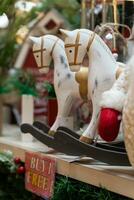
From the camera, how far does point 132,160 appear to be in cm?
64

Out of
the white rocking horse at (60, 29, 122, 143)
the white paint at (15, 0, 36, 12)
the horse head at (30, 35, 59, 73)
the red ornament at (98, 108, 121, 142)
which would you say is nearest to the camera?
the red ornament at (98, 108, 121, 142)

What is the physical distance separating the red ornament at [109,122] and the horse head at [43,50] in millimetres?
243

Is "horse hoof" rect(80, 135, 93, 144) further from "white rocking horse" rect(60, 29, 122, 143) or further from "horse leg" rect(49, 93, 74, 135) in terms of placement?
"horse leg" rect(49, 93, 74, 135)

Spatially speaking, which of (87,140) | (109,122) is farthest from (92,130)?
(109,122)

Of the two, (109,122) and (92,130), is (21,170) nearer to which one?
(92,130)

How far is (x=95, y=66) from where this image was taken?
78cm

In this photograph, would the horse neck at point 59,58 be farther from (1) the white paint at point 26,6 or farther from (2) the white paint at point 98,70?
(1) the white paint at point 26,6

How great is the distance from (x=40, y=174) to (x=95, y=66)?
0.76 feet

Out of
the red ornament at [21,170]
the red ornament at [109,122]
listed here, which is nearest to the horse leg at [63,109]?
the red ornament at [21,170]

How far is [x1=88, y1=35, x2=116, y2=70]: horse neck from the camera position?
0.77 metres

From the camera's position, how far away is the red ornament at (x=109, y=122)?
66cm


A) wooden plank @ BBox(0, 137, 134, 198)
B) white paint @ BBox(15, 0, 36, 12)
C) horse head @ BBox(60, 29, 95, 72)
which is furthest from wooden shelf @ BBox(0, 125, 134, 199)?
white paint @ BBox(15, 0, 36, 12)

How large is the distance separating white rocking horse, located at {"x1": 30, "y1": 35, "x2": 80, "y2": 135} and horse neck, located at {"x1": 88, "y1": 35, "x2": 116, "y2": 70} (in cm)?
9

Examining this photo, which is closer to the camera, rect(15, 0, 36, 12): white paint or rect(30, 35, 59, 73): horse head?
rect(30, 35, 59, 73): horse head
